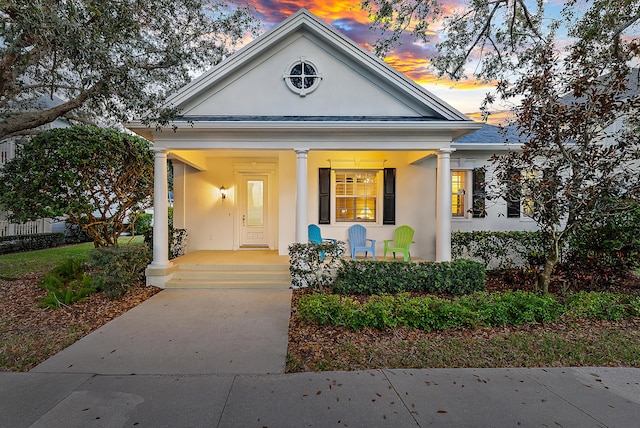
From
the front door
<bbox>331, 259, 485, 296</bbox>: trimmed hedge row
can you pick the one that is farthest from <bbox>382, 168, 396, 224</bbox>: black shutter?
the front door

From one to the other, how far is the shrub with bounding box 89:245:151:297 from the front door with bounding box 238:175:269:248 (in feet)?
12.2

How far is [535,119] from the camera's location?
19.5 feet

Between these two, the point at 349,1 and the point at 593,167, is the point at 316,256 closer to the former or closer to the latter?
the point at 593,167

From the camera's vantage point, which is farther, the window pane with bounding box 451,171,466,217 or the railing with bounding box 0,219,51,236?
the railing with bounding box 0,219,51,236

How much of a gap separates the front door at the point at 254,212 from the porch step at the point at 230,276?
2.53 m

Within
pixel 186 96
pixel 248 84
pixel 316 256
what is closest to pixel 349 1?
pixel 248 84

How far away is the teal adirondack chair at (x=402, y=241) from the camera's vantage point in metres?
8.21

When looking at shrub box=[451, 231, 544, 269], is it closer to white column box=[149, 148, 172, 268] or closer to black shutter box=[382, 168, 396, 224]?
black shutter box=[382, 168, 396, 224]

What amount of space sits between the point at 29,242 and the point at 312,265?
12.6m

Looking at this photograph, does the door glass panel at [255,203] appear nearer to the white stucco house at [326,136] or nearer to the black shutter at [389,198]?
the white stucco house at [326,136]

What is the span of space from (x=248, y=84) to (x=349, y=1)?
4129mm

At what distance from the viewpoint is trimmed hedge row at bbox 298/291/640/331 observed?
4598 millimetres

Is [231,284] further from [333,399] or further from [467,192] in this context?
[467,192]

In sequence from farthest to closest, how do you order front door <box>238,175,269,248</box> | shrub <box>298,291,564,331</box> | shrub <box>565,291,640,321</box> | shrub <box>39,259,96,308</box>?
front door <box>238,175,269,248</box>, shrub <box>39,259,96,308</box>, shrub <box>565,291,640,321</box>, shrub <box>298,291,564,331</box>
